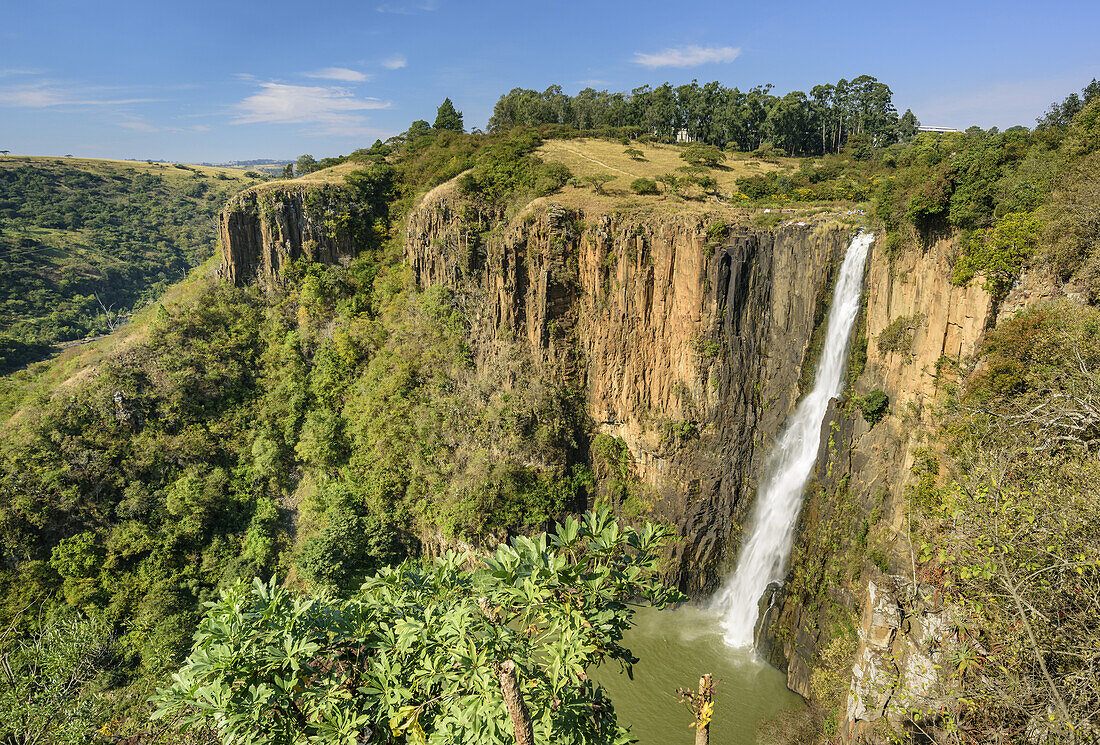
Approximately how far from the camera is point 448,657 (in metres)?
4.82

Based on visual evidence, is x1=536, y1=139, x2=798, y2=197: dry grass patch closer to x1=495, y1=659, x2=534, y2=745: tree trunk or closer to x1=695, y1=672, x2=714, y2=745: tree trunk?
x1=695, y1=672, x2=714, y2=745: tree trunk

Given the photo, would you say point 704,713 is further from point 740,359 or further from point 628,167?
point 628,167

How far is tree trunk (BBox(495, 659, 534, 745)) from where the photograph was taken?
4391 mm

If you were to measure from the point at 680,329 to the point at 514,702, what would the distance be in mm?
19714

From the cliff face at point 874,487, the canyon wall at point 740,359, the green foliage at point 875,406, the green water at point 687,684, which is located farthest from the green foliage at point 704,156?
the green water at point 687,684

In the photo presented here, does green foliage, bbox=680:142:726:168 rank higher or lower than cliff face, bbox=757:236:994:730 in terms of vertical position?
higher

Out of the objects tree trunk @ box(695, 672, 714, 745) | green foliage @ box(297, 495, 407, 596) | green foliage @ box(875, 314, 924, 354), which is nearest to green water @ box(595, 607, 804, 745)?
green foliage @ box(297, 495, 407, 596)

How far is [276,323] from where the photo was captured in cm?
3238

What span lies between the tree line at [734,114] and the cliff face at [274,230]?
20.5 metres

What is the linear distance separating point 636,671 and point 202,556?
2166 cm

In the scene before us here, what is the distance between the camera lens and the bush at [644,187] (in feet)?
86.2

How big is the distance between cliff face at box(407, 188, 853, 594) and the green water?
95.5 inches

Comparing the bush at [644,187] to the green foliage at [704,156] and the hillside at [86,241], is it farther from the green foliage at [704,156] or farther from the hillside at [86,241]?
the hillside at [86,241]

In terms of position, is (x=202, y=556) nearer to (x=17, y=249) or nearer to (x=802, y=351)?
(x=802, y=351)
